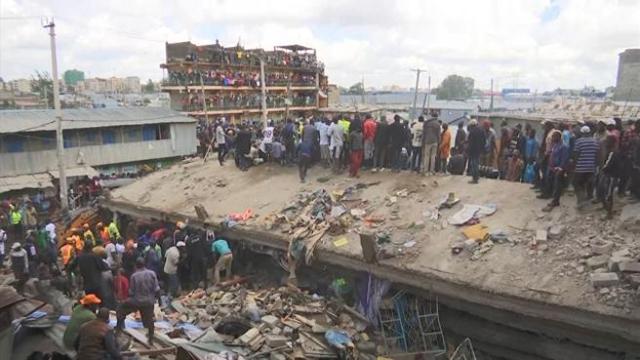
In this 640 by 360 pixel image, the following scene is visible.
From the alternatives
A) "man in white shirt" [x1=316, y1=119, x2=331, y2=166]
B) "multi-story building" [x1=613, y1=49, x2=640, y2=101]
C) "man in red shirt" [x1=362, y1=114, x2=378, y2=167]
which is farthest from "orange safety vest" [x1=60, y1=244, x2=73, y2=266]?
"multi-story building" [x1=613, y1=49, x2=640, y2=101]

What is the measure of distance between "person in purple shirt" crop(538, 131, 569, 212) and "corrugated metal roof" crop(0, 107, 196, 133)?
2224 cm

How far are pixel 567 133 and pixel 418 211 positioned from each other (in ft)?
12.2

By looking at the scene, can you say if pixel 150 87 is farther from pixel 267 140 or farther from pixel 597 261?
pixel 597 261

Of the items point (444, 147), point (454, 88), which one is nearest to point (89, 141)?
point (444, 147)

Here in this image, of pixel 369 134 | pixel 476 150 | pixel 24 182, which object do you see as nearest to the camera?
→ pixel 476 150

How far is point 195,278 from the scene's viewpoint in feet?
41.1

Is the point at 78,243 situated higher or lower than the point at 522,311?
lower

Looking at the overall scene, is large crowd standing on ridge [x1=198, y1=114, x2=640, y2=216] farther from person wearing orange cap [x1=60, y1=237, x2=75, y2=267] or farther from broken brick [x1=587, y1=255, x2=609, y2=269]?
person wearing orange cap [x1=60, y1=237, x2=75, y2=267]

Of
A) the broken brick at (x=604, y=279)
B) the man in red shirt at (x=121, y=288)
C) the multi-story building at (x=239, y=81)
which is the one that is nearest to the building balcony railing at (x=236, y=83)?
the multi-story building at (x=239, y=81)

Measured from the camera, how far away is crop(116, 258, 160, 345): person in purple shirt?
8344mm

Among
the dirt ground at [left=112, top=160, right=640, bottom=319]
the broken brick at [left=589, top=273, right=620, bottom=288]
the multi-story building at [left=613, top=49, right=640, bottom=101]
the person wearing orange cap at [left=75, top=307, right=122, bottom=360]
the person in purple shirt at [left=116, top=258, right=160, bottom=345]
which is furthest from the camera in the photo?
the multi-story building at [left=613, top=49, right=640, bottom=101]

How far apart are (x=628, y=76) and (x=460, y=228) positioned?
26.0 meters

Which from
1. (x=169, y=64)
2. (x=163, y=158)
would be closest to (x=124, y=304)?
(x=163, y=158)

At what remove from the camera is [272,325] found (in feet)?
31.5
